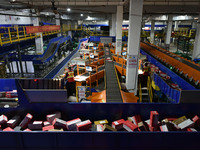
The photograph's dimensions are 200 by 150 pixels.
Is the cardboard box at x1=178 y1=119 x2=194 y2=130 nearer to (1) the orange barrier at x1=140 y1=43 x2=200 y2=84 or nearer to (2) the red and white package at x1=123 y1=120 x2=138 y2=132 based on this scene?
(2) the red and white package at x1=123 y1=120 x2=138 y2=132

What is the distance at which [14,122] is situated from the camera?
4453mm

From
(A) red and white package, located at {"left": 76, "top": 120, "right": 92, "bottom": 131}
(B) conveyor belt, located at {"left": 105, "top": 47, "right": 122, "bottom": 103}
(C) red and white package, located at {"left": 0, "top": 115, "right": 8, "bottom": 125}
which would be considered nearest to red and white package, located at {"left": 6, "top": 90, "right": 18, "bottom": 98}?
(C) red and white package, located at {"left": 0, "top": 115, "right": 8, "bottom": 125}

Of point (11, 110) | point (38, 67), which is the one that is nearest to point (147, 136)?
point (11, 110)

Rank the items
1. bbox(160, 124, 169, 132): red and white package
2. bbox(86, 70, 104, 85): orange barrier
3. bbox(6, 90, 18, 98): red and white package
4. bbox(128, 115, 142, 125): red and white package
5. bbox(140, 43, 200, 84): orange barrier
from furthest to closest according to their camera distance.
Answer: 1. bbox(86, 70, 104, 85): orange barrier
2. bbox(140, 43, 200, 84): orange barrier
3. bbox(6, 90, 18, 98): red and white package
4. bbox(128, 115, 142, 125): red and white package
5. bbox(160, 124, 169, 132): red and white package

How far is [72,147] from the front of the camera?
391 cm

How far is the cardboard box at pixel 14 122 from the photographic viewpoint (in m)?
4.38

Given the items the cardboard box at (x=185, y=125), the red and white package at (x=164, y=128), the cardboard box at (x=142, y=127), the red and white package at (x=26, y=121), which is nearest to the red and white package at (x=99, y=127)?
the cardboard box at (x=142, y=127)

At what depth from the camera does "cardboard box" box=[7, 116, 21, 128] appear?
4.38 metres

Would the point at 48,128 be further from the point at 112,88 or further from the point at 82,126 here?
the point at 112,88

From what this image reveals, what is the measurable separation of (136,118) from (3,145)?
3.71 meters

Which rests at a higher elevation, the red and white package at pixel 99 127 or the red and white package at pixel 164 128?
the red and white package at pixel 164 128

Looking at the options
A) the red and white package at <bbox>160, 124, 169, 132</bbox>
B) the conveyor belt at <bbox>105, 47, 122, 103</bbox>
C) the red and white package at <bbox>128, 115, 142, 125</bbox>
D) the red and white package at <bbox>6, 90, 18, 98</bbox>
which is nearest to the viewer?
the red and white package at <bbox>160, 124, 169, 132</bbox>

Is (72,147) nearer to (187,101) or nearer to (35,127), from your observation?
(35,127)

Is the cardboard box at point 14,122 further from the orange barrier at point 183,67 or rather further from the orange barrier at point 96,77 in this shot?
the orange barrier at point 183,67
